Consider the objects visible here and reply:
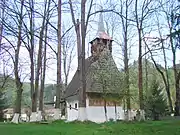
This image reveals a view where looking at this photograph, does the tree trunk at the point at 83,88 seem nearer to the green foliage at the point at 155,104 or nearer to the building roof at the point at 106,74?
the building roof at the point at 106,74

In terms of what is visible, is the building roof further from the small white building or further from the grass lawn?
the grass lawn

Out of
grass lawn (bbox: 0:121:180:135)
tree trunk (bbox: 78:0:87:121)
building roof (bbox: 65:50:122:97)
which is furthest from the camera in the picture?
building roof (bbox: 65:50:122:97)

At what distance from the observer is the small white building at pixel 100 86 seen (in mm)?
29906

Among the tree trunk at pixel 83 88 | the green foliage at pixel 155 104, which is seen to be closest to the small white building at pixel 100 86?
the tree trunk at pixel 83 88

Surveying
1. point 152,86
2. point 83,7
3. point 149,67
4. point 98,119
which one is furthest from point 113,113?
point 83,7

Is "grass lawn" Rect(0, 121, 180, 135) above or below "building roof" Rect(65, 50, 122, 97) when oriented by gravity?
below

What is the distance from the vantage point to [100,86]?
3269cm

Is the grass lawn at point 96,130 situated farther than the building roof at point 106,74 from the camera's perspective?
No

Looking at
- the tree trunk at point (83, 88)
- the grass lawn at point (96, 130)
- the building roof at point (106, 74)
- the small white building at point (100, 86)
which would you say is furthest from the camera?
the small white building at point (100, 86)

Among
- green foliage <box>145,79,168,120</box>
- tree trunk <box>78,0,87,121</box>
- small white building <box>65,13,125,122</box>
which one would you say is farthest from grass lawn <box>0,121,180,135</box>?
green foliage <box>145,79,168,120</box>

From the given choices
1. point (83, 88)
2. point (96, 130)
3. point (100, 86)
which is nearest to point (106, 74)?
point (100, 86)

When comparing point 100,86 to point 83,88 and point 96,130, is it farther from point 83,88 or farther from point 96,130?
point 96,130

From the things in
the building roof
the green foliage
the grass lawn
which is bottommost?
the grass lawn

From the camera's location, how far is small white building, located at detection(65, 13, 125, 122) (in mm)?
29906
